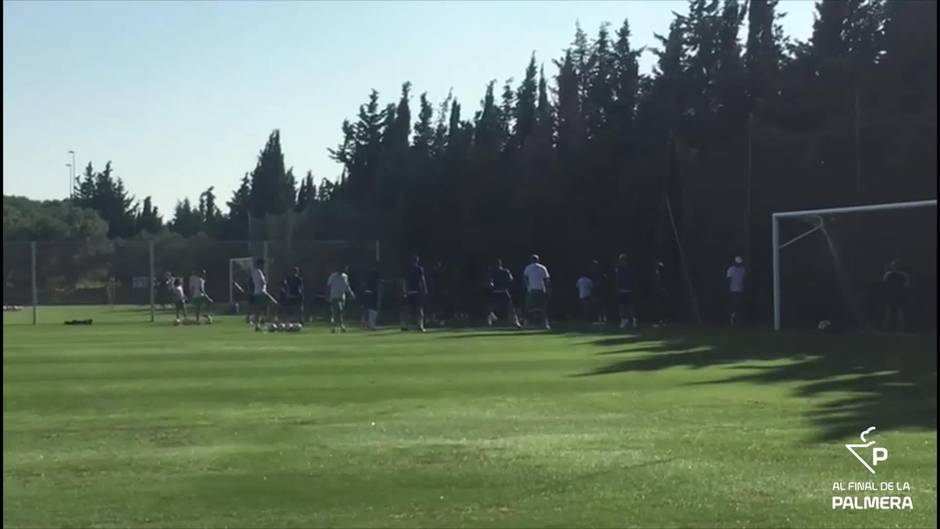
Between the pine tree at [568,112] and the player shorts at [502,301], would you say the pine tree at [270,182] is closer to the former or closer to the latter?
A: the pine tree at [568,112]

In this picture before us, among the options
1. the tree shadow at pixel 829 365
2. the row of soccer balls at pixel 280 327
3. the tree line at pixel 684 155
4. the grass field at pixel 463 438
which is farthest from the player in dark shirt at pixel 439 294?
the grass field at pixel 463 438

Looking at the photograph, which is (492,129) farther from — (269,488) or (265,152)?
(269,488)

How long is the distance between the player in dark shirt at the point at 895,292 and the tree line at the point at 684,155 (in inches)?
189

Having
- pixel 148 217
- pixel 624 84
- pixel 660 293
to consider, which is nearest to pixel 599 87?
pixel 624 84

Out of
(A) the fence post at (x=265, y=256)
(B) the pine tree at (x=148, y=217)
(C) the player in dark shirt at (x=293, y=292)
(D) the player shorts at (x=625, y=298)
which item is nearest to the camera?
(D) the player shorts at (x=625, y=298)

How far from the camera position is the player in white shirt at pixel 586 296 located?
37062mm

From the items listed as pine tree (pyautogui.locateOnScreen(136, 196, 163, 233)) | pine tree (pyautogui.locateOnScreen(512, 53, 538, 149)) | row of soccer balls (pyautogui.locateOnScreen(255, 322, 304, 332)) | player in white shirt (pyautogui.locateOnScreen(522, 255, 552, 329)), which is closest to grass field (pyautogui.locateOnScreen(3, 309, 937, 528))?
player in white shirt (pyautogui.locateOnScreen(522, 255, 552, 329))

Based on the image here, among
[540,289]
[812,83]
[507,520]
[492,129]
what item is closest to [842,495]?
[507,520]

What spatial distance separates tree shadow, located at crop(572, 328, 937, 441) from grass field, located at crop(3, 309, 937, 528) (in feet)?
0.24

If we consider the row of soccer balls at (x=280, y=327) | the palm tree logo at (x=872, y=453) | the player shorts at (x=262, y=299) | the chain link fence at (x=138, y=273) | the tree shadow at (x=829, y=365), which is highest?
the chain link fence at (x=138, y=273)

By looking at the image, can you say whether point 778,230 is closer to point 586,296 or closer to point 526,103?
point 586,296

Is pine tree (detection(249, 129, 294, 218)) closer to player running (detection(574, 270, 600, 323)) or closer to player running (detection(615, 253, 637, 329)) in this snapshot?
player running (detection(574, 270, 600, 323))

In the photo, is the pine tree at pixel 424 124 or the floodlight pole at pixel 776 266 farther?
the pine tree at pixel 424 124

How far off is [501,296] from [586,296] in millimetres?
2316
